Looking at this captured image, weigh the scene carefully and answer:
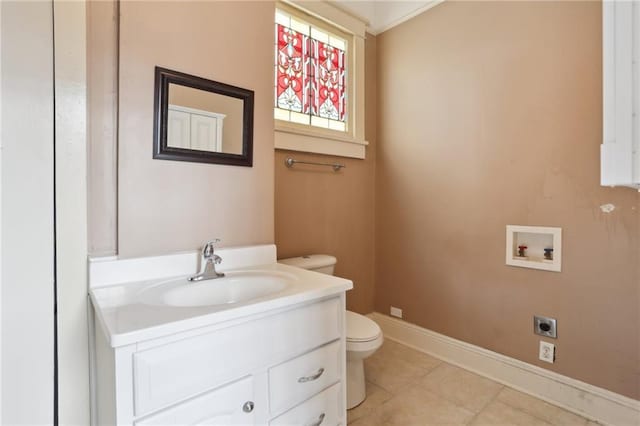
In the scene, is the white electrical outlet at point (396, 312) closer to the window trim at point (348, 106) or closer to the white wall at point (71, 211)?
the window trim at point (348, 106)

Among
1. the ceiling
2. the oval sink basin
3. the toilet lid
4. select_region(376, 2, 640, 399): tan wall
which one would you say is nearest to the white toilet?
the toilet lid

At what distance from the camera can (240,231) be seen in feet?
5.05

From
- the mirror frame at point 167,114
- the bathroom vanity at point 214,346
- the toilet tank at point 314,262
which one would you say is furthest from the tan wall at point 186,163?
the toilet tank at point 314,262

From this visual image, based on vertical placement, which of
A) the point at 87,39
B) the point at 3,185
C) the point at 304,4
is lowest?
the point at 3,185

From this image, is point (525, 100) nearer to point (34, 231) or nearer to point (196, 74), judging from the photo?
point (196, 74)

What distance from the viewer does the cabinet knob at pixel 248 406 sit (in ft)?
3.22

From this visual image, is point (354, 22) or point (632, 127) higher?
point (354, 22)

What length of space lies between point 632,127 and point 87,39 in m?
1.54

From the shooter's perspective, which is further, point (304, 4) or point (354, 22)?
point (354, 22)

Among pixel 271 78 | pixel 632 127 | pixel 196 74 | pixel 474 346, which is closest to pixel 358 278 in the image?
pixel 474 346

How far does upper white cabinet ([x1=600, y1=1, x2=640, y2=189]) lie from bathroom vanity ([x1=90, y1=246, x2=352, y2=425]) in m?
0.88

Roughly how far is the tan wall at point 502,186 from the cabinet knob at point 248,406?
162cm

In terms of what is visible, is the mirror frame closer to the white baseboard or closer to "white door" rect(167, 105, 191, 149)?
"white door" rect(167, 105, 191, 149)

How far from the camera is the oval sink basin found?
1.18 metres
